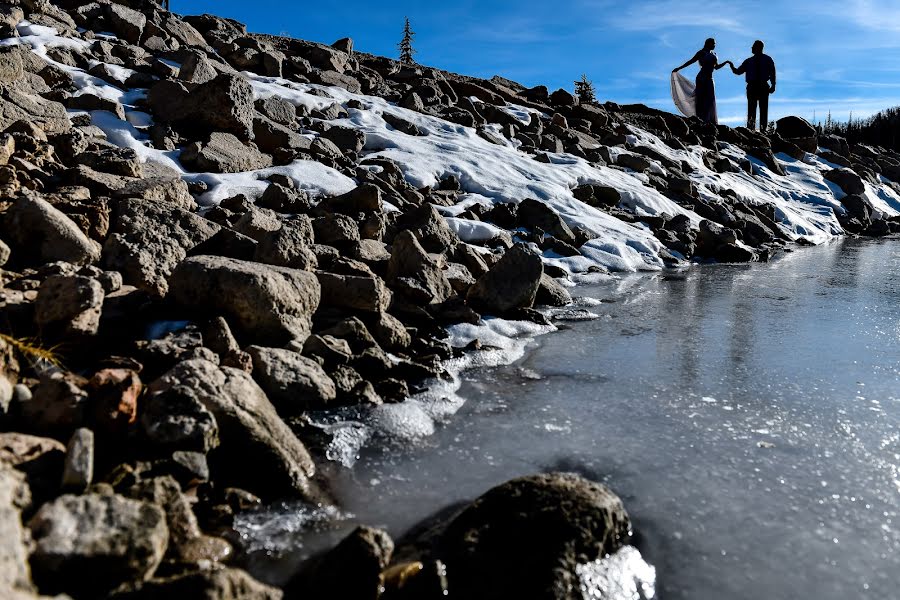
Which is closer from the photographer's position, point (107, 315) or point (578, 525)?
point (578, 525)

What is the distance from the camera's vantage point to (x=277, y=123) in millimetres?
9312

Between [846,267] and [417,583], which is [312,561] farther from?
[846,267]

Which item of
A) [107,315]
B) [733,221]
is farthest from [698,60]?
[107,315]

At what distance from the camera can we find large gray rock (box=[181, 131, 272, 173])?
24.3 feet

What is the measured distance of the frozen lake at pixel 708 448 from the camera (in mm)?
2506

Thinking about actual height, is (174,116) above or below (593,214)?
above

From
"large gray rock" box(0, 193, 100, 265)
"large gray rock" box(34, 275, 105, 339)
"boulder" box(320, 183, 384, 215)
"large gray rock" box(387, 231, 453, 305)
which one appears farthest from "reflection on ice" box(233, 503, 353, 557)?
"boulder" box(320, 183, 384, 215)

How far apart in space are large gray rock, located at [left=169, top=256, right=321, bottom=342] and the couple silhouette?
16.7 m

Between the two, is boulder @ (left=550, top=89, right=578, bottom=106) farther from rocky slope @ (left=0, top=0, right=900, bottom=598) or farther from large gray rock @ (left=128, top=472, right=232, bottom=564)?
large gray rock @ (left=128, top=472, right=232, bottom=564)

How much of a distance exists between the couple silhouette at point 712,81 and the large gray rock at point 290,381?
17.0 m

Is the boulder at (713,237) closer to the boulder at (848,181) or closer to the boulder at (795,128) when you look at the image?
the boulder at (848,181)

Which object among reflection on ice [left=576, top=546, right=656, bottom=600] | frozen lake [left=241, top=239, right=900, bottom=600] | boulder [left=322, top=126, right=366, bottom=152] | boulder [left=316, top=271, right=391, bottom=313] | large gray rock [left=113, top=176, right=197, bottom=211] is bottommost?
reflection on ice [left=576, top=546, right=656, bottom=600]

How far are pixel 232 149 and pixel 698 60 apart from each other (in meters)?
14.1

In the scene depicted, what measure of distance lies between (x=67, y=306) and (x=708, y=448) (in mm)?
3273
